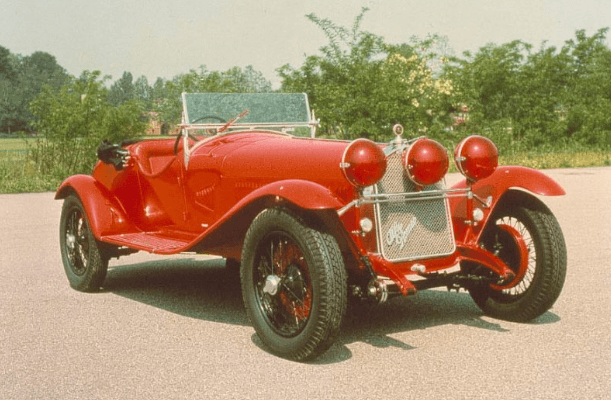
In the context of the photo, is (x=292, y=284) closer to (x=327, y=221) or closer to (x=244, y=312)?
(x=327, y=221)

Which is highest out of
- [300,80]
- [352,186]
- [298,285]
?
[300,80]

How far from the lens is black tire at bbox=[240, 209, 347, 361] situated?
4.03 m

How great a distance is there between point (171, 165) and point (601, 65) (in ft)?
113

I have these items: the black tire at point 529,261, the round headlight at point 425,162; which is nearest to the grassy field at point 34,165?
the black tire at point 529,261

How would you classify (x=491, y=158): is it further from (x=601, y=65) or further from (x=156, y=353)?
(x=601, y=65)

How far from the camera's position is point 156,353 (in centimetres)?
445

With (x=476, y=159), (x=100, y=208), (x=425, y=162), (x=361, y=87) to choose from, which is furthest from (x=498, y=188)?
(x=361, y=87)

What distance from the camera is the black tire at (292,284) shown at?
13.2 ft

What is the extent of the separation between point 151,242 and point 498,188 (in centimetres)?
260

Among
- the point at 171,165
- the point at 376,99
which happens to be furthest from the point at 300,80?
the point at 171,165

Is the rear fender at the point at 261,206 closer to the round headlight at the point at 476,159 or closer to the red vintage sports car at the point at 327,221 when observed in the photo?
the red vintage sports car at the point at 327,221

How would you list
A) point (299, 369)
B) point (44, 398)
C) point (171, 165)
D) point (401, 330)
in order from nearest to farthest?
point (44, 398), point (299, 369), point (401, 330), point (171, 165)

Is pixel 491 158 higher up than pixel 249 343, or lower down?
higher up

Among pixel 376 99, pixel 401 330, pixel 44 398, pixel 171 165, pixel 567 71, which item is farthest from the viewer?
pixel 567 71
